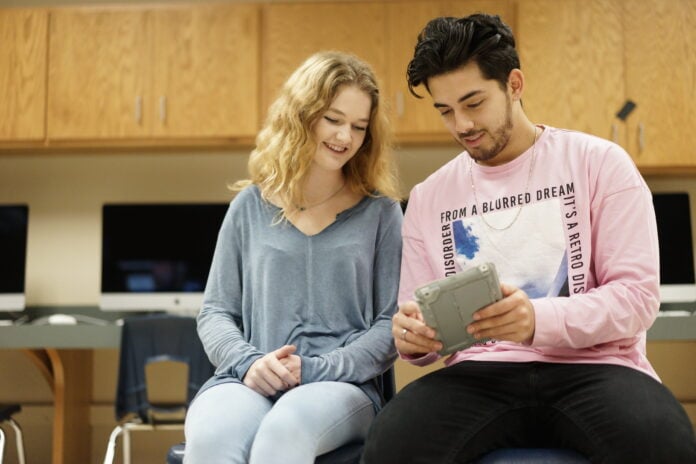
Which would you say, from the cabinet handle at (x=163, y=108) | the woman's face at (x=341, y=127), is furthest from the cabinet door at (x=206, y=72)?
the woman's face at (x=341, y=127)

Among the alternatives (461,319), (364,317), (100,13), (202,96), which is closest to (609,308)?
(461,319)

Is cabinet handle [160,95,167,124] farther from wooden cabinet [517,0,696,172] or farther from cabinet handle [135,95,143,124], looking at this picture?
wooden cabinet [517,0,696,172]

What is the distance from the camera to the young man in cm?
109

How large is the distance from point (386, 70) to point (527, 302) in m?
2.00

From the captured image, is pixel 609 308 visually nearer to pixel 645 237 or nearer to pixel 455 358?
pixel 645 237

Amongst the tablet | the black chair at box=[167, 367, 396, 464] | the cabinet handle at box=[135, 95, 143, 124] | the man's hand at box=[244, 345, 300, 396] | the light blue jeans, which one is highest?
the cabinet handle at box=[135, 95, 143, 124]

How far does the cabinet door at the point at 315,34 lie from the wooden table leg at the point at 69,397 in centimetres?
131

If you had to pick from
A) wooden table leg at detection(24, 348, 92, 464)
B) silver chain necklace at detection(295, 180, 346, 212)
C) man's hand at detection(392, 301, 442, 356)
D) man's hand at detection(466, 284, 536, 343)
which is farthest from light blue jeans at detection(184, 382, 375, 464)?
wooden table leg at detection(24, 348, 92, 464)

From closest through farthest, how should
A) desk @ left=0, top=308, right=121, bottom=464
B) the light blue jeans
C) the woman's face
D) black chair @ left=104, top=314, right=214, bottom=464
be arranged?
the light blue jeans < the woman's face < black chair @ left=104, top=314, right=214, bottom=464 < desk @ left=0, top=308, right=121, bottom=464

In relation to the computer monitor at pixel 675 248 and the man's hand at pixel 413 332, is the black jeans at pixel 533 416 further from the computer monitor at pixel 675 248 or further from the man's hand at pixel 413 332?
the computer monitor at pixel 675 248

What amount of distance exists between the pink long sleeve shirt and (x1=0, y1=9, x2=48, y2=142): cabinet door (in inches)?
84.3

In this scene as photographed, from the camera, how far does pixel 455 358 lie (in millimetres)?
1356

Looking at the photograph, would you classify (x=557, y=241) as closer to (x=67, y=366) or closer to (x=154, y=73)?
(x=154, y=73)

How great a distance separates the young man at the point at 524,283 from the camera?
1095 millimetres
